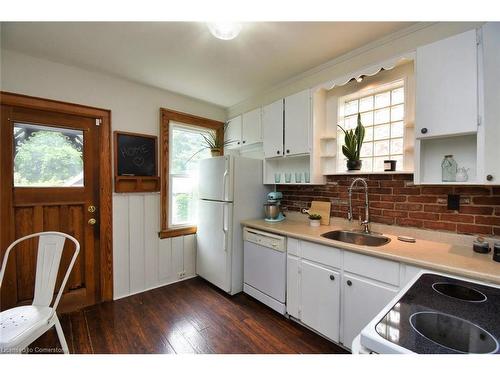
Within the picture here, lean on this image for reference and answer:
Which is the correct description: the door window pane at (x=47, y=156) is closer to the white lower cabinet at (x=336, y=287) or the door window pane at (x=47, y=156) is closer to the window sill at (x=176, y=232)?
the window sill at (x=176, y=232)

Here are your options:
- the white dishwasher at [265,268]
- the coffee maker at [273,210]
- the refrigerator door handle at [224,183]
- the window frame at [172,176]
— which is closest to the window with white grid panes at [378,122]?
the coffee maker at [273,210]

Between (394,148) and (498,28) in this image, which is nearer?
(498,28)

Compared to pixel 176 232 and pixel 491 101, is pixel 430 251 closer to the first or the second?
pixel 491 101

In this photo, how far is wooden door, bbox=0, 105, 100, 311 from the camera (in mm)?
1930

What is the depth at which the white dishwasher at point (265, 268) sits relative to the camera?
210 cm

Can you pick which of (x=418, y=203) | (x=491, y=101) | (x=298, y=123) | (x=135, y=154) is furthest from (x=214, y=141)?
(x=491, y=101)

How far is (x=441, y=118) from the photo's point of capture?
1.43 meters

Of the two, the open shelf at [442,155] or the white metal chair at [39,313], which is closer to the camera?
the white metal chair at [39,313]

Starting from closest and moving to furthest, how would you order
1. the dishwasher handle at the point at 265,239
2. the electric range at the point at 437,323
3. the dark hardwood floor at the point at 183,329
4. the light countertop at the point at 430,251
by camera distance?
the electric range at the point at 437,323, the light countertop at the point at 430,251, the dark hardwood floor at the point at 183,329, the dishwasher handle at the point at 265,239

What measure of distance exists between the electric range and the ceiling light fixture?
1875 mm

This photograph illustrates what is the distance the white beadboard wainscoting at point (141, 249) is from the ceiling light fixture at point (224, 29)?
1868 mm
